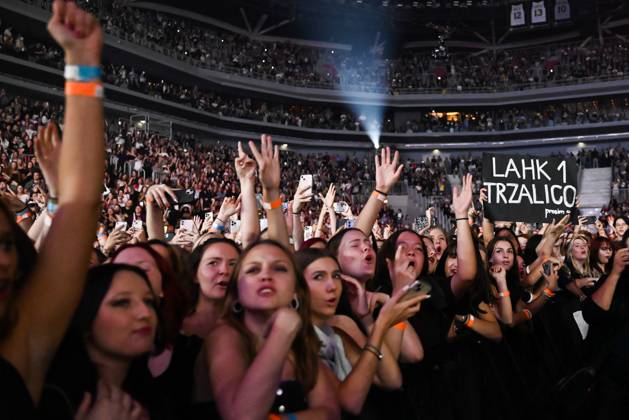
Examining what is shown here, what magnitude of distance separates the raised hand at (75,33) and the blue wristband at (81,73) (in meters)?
0.01

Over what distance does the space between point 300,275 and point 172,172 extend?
18364 millimetres

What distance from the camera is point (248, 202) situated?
428 cm

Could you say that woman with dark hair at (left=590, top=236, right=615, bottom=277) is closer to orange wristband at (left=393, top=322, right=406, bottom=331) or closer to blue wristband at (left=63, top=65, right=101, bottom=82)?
orange wristband at (left=393, top=322, right=406, bottom=331)

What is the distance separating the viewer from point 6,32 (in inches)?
922

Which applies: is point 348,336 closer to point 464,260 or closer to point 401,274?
point 401,274

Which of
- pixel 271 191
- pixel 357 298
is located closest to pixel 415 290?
pixel 357 298

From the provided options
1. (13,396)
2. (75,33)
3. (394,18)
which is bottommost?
(13,396)

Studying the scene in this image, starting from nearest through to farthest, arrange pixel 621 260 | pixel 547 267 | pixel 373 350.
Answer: pixel 373 350 < pixel 621 260 < pixel 547 267

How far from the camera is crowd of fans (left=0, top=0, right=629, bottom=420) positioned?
1.83 m

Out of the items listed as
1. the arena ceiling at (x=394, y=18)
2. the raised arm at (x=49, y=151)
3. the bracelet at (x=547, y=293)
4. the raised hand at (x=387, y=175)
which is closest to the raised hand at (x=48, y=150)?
the raised arm at (x=49, y=151)

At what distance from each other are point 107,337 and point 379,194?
2.96m

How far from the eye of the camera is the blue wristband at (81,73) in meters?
1.85

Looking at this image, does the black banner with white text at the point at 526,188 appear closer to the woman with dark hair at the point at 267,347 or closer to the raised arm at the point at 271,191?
the raised arm at the point at 271,191

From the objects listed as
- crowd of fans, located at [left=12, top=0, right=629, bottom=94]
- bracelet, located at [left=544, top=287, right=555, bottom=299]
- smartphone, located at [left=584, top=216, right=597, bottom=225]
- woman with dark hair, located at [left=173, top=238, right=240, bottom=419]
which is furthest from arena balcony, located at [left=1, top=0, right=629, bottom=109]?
woman with dark hair, located at [left=173, top=238, right=240, bottom=419]
